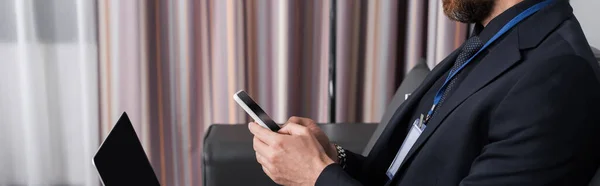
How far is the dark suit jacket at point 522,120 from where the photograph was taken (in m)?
0.80

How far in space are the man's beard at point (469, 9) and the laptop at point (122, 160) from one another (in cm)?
65

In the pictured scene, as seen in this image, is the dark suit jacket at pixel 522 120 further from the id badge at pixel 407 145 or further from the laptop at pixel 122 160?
the laptop at pixel 122 160

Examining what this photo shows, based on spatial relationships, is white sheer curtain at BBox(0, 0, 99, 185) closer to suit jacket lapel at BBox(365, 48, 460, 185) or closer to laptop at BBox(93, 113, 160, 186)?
laptop at BBox(93, 113, 160, 186)

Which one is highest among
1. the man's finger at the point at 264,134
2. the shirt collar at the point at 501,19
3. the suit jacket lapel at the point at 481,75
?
the shirt collar at the point at 501,19

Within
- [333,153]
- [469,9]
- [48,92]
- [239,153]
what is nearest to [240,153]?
[239,153]

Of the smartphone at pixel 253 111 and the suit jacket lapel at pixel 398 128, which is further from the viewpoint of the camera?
the suit jacket lapel at pixel 398 128

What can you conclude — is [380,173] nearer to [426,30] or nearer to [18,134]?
[426,30]

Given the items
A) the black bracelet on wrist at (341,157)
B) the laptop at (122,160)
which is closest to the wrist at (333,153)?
the black bracelet on wrist at (341,157)

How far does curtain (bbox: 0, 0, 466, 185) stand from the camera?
208 centimetres

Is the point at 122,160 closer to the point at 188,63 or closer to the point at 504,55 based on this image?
the point at 504,55

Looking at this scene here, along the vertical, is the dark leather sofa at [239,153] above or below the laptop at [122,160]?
below

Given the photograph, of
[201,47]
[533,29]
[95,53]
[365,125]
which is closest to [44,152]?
[95,53]

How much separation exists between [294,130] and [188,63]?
1.15 metres

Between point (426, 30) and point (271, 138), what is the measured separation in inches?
47.3
